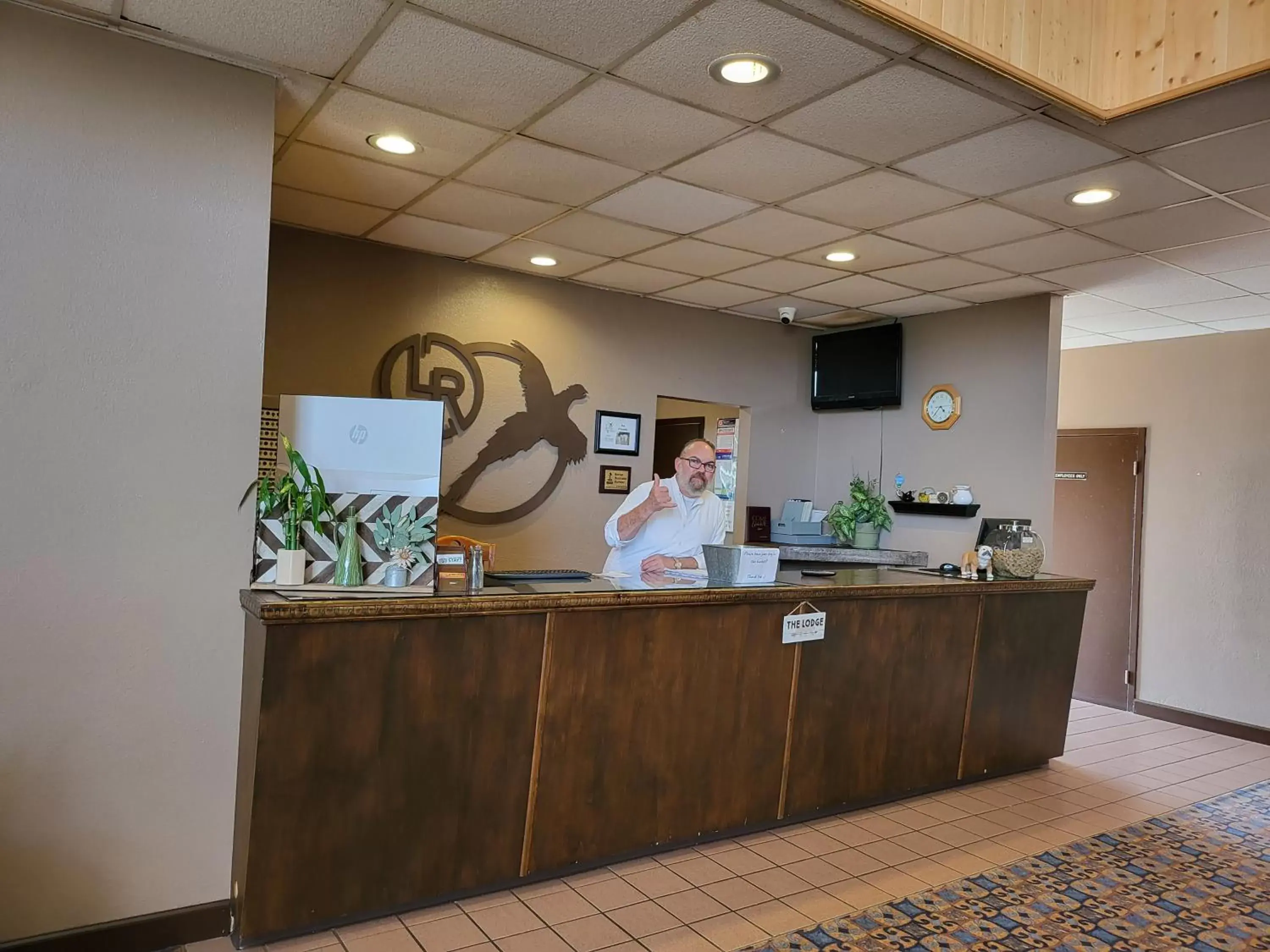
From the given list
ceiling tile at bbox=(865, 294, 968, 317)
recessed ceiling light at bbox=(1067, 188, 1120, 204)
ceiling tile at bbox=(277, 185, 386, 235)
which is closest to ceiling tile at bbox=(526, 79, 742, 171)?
ceiling tile at bbox=(277, 185, 386, 235)

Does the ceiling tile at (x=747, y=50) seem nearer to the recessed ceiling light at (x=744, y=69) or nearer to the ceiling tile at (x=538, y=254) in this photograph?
the recessed ceiling light at (x=744, y=69)

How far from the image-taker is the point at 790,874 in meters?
3.25

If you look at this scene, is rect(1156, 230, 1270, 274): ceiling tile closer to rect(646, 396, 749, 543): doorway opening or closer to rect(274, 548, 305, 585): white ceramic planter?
rect(646, 396, 749, 543): doorway opening

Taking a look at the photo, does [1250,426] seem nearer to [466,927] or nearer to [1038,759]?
[1038,759]

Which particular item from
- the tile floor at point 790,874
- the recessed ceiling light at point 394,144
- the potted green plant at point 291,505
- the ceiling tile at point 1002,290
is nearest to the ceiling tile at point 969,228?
the ceiling tile at point 1002,290

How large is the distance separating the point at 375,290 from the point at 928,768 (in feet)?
13.0

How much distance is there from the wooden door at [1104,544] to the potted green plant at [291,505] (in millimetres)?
5576

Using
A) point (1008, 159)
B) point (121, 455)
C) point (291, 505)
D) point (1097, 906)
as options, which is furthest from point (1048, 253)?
point (121, 455)

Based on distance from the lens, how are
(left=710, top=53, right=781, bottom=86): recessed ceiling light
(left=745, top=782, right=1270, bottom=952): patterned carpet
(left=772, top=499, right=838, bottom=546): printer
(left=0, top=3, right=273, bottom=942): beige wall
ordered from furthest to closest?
1. (left=772, top=499, right=838, bottom=546): printer
2. (left=745, top=782, right=1270, bottom=952): patterned carpet
3. (left=710, top=53, right=781, bottom=86): recessed ceiling light
4. (left=0, top=3, right=273, bottom=942): beige wall

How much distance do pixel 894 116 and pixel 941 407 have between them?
3377 millimetres

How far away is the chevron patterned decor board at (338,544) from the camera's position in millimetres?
2781

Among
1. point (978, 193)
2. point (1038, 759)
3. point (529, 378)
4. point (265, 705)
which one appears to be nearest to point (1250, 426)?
point (1038, 759)

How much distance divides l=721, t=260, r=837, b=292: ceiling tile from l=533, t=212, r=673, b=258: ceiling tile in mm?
724

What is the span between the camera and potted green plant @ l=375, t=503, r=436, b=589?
287 centimetres
